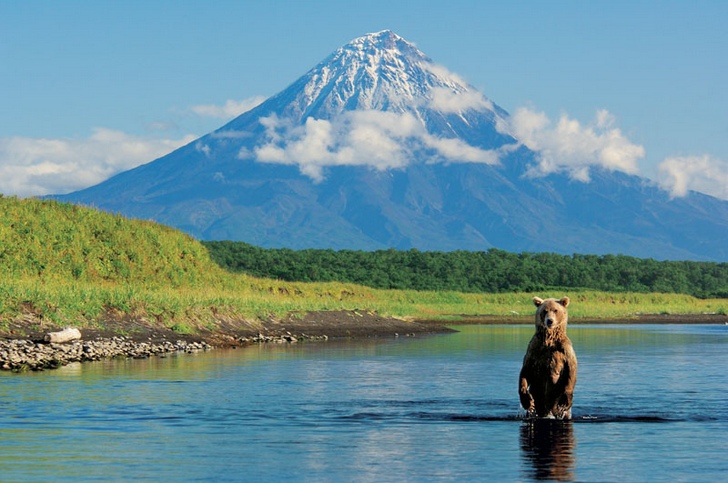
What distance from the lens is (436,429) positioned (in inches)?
874

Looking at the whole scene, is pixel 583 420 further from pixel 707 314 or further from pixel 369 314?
pixel 707 314

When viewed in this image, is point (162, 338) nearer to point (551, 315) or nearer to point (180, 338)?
point (180, 338)

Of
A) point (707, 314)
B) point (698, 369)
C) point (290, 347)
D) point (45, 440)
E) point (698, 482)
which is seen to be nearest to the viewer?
point (698, 482)

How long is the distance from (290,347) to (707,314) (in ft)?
220

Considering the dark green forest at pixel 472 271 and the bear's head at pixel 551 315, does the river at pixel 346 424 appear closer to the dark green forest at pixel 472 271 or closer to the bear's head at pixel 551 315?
the bear's head at pixel 551 315

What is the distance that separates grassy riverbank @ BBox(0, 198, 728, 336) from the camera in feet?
139

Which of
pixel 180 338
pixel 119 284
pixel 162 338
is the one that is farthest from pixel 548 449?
pixel 119 284

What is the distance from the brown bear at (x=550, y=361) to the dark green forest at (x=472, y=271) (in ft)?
349

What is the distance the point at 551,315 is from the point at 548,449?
114 inches

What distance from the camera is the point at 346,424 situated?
22922mm

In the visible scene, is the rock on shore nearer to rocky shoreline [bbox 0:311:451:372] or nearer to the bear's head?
rocky shoreline [bbox 0:311:451:372]

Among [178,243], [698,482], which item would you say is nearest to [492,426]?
[698,482]

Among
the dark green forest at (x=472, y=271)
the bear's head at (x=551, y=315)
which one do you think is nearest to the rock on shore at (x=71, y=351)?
the bear's head at (x=551, y=315)

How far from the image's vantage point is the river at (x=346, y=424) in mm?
17484
